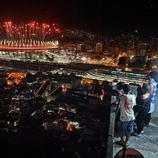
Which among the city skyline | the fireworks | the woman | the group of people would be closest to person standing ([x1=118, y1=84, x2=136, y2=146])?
the group of people

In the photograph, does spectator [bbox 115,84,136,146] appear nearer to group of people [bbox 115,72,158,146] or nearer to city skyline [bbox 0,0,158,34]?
group of people [bbox 115,72,158,146]

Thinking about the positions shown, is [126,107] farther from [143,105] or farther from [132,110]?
[143,105]

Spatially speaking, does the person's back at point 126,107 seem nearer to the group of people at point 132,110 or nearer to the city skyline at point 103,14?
the group of people at point 132,110

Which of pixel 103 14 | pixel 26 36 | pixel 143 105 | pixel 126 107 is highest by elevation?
pixel 103 14

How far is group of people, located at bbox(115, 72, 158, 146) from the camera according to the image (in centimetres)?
898

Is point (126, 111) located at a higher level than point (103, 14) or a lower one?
lower

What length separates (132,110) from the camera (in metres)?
9.09

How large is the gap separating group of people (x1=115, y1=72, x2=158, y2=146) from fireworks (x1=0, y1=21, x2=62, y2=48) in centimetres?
1136

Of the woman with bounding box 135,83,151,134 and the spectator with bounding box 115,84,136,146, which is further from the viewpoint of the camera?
the woman with bounding box 135,83,151,134

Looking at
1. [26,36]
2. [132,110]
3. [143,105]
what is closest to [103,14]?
[26,36]

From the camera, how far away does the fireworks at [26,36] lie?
20.1 meters

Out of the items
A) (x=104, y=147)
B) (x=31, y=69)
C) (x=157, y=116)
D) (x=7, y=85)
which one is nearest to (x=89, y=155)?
(x=104, y=147)

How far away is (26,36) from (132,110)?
547 inches

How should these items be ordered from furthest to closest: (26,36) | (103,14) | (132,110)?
1. (103,14)
2. (26,36)
3. (132,110)
